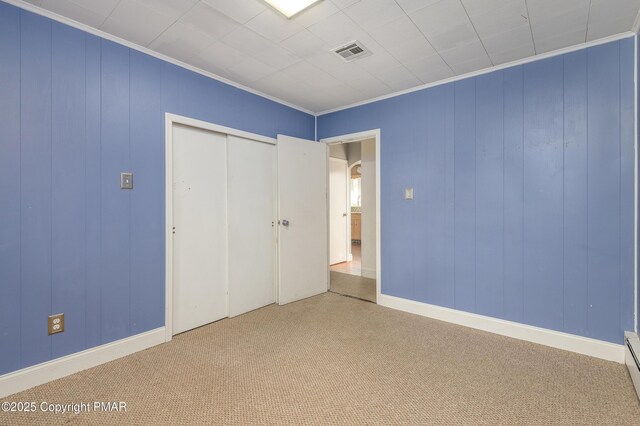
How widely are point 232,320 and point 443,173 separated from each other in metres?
2.71

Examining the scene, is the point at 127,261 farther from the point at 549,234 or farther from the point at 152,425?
the point at 549,234

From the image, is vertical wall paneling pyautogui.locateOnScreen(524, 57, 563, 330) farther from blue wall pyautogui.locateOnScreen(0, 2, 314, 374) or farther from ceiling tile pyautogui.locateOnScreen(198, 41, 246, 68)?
blue wall pyautogui.locateOnScreen(0, 2, 314, 374)

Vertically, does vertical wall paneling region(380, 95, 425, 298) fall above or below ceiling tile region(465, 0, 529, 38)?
below

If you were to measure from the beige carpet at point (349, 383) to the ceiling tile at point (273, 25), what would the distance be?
2498 mm

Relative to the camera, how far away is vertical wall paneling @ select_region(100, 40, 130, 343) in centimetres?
229

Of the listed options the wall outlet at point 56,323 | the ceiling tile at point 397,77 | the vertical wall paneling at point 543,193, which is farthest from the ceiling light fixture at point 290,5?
the wall outlet at point 56,323

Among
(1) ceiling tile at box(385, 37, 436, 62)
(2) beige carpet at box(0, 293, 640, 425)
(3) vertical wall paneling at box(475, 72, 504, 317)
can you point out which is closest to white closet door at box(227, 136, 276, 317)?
(2) beige carpet at box(0, 293, 640, 425)

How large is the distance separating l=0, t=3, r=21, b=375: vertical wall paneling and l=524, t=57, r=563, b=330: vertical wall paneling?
12.7 feet

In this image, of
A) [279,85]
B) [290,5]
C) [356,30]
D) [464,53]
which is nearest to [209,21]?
[290,5]

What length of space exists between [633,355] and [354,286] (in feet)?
9.52

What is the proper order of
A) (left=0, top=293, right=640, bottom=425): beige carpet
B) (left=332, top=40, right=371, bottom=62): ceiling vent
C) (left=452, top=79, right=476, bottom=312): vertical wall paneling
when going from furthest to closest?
(left=452, top=79, right=476, bottom=312): vertical wall paneling < (left=332, top=40, right=371, bottom=62): ceiling vent < (left=0, top=293, right=640, bottom=425): beige carpet

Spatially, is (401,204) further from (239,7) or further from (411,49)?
(239,7)

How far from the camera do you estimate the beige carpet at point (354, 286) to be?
4.00m

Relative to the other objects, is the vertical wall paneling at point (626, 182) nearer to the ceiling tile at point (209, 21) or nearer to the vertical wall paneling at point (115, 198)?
the ceiling tile at point (209, 21)
